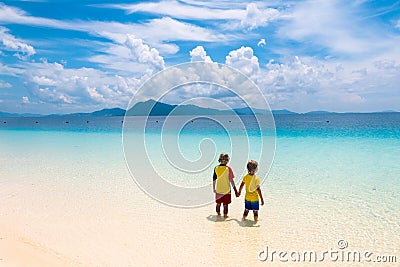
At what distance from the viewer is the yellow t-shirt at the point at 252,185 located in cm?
802

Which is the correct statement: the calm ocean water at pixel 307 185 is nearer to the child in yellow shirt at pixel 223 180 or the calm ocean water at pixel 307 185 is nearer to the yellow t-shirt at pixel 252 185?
the child in yellow shirt at pixel 223 180

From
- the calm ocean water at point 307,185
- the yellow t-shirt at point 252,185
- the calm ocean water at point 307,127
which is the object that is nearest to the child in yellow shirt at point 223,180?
the yellow t-shirt at point 252,185

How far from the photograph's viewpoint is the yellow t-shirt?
8016 mm

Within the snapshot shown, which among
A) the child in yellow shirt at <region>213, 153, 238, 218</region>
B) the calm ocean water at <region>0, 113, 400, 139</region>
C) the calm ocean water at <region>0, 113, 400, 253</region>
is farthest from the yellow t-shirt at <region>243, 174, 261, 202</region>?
the calm ocean water at <region>0, 113, 400, 139</region>

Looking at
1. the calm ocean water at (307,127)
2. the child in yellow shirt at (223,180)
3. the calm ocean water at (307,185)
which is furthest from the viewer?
the calm ocean water at (307,127)

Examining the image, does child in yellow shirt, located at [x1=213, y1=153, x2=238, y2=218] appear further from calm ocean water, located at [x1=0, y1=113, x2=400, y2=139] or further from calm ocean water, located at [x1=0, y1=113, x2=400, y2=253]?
calm ocean water, located at [x1=0, y1=113, x2=400, y2=139]

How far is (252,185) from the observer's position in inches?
317

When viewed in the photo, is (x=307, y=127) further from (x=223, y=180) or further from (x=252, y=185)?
(x=252, y=185)

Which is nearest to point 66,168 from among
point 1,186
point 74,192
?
point 1,186

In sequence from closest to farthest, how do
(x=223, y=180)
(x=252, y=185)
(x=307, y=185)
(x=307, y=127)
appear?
(x=252, y=185)
(x=223, y=180)
(x=307, y=185)
(x=307, y=127)

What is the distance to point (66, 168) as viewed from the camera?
57.4 ft

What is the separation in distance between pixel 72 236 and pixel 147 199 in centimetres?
356

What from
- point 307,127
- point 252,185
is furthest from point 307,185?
point 307,127

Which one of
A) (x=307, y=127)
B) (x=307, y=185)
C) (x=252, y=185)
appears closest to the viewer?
(x=252, y=185)
